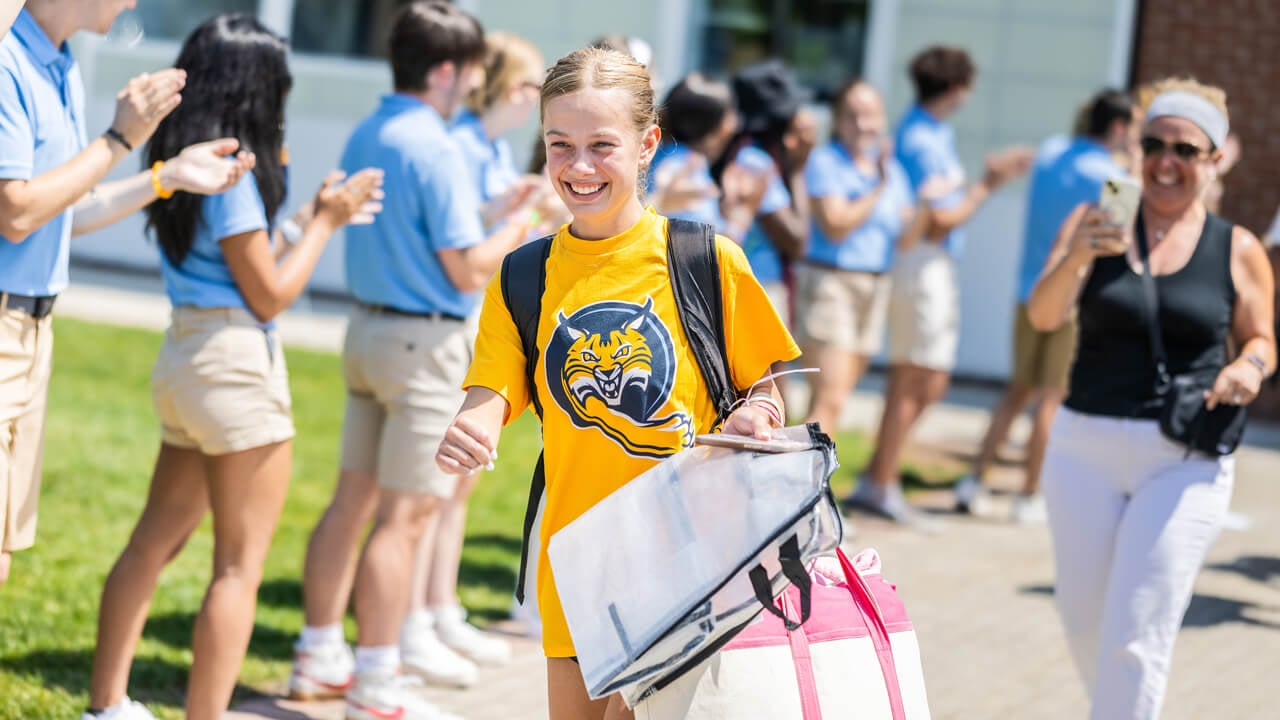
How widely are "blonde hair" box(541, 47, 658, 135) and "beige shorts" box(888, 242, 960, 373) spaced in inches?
221

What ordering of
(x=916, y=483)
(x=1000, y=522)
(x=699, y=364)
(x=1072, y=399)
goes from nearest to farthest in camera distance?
1. (x=699, y=364)
2. (x=1072, y=399)
3. (x=1000, y=522)
4. (x=916, y=483)

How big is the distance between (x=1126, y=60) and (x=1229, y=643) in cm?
788

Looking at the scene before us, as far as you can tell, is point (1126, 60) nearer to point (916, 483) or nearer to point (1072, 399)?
point (916, 483)

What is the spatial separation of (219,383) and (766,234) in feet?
12.4

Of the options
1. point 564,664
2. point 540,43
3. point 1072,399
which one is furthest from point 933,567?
point 540,43

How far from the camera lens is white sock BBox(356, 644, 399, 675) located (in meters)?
4.85

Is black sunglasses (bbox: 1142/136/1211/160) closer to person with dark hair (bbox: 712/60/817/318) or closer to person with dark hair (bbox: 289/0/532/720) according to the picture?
person with dark hair (bbox: 289/0/532/720)

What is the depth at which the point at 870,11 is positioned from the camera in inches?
548

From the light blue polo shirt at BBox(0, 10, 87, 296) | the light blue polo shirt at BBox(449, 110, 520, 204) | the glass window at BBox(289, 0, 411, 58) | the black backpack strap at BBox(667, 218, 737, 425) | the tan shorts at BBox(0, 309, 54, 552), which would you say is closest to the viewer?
the black backpack strap at BBox(667, 218, 737, 425)

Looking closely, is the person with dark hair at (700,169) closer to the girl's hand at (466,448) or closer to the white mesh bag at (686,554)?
the girl's hand at (466,448)

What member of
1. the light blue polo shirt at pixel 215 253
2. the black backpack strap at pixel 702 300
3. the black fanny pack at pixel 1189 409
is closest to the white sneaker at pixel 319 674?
the light blue polo shirt at pixel 215 253

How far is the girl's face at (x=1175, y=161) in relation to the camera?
449 cm

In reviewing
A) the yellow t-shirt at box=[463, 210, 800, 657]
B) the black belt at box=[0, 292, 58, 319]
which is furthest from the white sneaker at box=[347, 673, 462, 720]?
the yellow t-shirt at box=[463, 210, 800, 657]

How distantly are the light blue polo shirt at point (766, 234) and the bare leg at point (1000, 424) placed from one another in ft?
7.04
